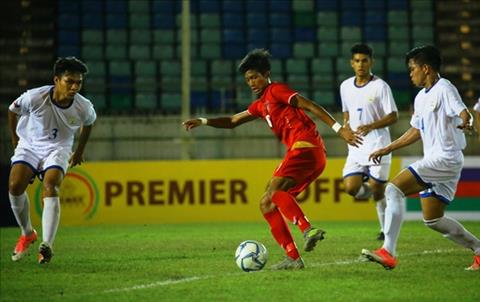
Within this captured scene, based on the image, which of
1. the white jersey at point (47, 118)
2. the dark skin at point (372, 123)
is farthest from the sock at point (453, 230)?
the white jersey at point (47, 118)

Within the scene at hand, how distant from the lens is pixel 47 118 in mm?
9820

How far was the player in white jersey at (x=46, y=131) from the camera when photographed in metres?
9.54

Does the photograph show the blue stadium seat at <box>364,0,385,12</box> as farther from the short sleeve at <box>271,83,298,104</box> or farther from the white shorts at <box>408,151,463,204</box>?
the white shorts at <box>408,151,463,204</box>

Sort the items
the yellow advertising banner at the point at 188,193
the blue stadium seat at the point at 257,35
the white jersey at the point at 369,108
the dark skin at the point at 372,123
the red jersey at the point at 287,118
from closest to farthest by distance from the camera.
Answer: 1. the red jersey at the point at 287,118
2. the dark skin at the point at 372,123
3. the white jersey at the point at 369,108
4. the yellow advertising banner at the point at 188,193
5. the blue stadium seat at the point at 257,35

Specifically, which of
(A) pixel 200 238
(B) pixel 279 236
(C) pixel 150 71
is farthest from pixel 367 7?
(B) pixel 279 236

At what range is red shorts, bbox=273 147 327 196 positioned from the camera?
Answer: 27.9ft

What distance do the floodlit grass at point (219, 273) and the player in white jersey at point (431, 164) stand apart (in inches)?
13.4

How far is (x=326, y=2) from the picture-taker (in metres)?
23.5

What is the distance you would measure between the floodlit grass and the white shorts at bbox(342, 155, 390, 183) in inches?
30.2

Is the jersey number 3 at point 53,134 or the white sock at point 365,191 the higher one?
the jersey number 3 at point 53,134

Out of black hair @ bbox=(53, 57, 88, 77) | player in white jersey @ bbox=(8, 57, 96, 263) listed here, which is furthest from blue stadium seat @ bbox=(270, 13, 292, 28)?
black hair @ bbox=(53, 57, 88, 77)

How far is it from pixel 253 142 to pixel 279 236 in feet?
32.6

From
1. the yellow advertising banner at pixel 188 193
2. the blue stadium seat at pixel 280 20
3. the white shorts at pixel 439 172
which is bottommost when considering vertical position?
the yellow advertising banner at pixel 188 193

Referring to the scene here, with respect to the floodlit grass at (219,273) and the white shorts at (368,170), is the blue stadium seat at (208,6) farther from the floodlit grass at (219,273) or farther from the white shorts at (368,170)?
the white shorts at (368,170)
